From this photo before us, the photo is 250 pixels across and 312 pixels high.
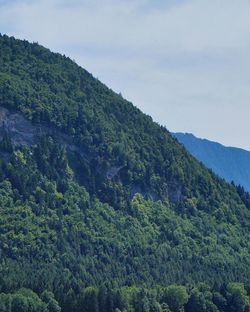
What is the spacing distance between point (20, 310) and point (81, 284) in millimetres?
22836

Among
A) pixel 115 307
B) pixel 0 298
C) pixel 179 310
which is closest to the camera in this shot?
pixel 0 298

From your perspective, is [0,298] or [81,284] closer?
[0,298]

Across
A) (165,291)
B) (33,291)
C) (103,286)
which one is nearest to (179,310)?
(165,291)

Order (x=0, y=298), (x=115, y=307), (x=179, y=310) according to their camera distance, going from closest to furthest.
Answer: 1. (x=0, y=298)
2. (x=115, y=307)
3. (x=179, y=310)

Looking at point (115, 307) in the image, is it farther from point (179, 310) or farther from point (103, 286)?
point (179, 310)

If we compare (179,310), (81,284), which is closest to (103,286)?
(81,284)

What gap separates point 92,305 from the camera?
17638cm

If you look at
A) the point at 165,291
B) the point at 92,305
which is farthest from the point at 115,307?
the point at 165,291

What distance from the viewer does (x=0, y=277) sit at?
18512cm

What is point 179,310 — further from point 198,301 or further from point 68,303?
point 68,303

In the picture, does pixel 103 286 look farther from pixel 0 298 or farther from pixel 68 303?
pixel 0 298

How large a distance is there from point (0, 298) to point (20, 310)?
3.70 meters

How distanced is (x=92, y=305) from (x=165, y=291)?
2425 cm

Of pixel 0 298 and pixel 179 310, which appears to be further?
pixel 179 310
